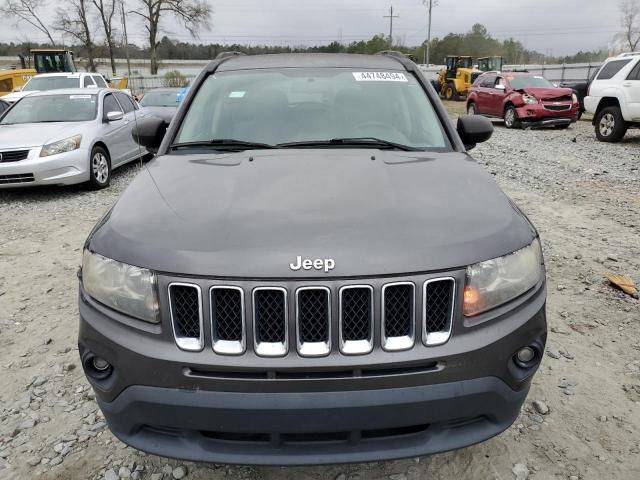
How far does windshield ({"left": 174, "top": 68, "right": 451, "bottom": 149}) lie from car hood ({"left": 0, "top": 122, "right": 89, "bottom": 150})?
5139 millimetres

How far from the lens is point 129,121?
9.04 metres

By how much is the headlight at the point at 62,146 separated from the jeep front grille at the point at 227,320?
6704mm

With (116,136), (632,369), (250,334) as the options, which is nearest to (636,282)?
(632,369)

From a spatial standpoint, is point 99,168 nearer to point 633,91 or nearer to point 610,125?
point 633,91

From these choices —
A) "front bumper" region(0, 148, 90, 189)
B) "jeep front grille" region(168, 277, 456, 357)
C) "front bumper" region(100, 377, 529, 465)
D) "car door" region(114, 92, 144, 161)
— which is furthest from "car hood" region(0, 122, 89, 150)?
"jeep front grille" region(168, 277, 456, 357)

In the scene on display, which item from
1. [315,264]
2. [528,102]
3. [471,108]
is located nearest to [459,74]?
[471,108]

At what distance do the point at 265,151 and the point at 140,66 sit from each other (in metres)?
66.1

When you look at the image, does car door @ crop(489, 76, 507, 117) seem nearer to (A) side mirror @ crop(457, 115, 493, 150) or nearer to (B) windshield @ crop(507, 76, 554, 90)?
(B) windshield @ crop(507, 76, 554, 90)

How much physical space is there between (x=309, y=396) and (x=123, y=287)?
0.76 metres

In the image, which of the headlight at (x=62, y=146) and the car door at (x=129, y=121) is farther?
the car door at (x=129, y=121)

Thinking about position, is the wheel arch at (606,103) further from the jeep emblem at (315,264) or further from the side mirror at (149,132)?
the jeep emblem at (315,264)

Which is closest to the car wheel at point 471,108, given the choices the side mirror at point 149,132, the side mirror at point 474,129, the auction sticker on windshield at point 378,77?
the side mirror at point 474,129

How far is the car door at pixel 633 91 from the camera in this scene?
35.8 ft

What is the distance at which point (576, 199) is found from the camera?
696 centimetres
